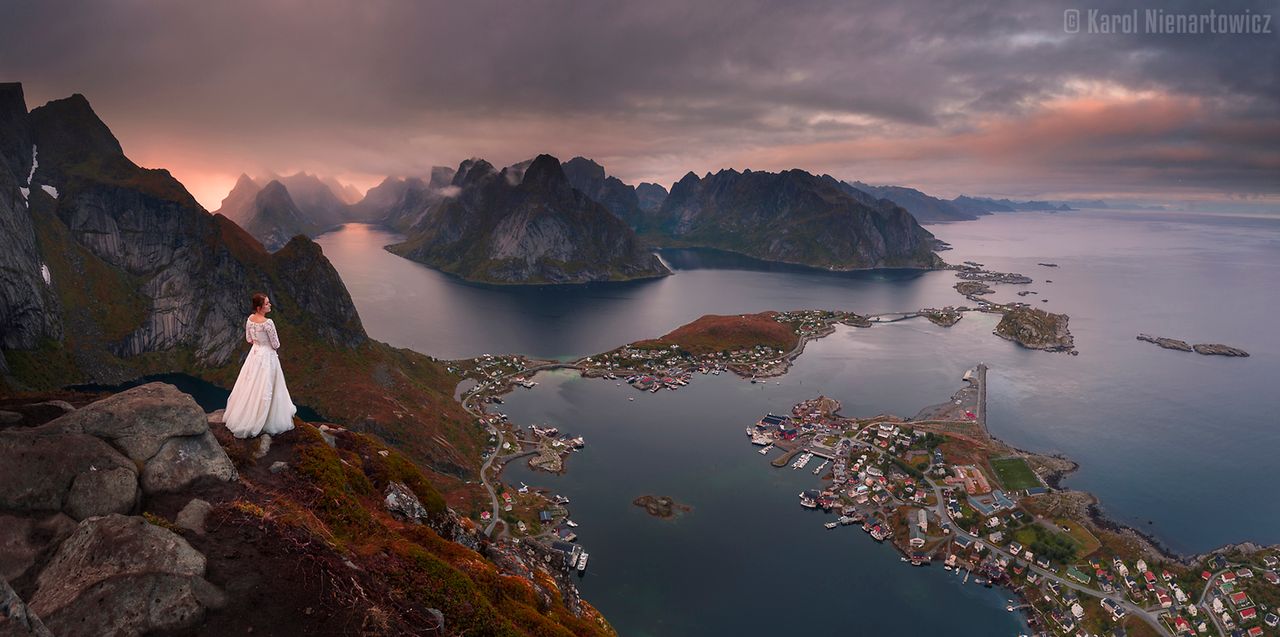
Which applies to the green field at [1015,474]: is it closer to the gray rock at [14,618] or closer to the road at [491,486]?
the road at [491,486]

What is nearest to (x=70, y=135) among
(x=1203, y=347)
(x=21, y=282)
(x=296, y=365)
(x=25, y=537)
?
(x=21, y=282)

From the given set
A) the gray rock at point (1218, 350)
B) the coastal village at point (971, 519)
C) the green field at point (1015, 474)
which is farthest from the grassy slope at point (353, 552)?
the gray rock at point (1218, 350)

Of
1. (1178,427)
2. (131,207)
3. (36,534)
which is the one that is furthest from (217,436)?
(131,207)

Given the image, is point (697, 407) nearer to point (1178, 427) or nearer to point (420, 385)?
point (420, 385)

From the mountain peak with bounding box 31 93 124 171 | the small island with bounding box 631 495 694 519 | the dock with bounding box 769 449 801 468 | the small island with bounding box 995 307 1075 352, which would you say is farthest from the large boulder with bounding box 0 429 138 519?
the small island with bounding box 995 307 1075 352

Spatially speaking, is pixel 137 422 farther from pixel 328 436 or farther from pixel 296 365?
pixel 296 365

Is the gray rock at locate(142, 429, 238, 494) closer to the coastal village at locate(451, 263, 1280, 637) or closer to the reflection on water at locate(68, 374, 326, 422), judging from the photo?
the coastal village at locate(451, 263, 1280, 637)
